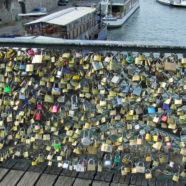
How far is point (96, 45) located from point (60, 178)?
1340mm

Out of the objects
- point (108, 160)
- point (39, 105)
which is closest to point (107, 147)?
point (108, 160)

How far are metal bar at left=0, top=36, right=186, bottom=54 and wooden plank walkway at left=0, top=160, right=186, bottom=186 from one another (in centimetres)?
123

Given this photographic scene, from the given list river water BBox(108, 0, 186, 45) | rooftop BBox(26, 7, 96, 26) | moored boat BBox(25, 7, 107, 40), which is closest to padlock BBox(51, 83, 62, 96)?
moored boat BBox(25, 7, 107, 40)

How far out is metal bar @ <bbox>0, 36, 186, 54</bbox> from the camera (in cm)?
208

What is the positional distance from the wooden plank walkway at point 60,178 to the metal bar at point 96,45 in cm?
123

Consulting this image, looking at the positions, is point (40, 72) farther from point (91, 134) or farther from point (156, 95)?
point (156, 95)

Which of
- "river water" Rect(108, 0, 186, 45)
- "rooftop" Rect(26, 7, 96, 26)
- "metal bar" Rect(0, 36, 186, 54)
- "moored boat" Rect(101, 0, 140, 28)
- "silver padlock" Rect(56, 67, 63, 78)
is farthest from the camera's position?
"moored boat" Rect(101, 0, 140, 28)

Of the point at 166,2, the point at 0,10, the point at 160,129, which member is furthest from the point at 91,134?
the point at 166,2

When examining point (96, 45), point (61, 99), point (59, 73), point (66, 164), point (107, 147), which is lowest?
point (66, 164)

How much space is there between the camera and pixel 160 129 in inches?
99.4

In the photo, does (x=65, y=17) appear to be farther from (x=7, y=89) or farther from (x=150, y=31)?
(x=7, y=89)

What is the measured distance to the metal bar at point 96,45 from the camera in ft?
6.83

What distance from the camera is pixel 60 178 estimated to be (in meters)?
2.71

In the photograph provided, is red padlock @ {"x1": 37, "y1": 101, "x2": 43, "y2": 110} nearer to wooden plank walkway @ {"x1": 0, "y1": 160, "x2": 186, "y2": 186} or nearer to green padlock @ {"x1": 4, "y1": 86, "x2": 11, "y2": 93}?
green padlock @ {"x1": 4, "y1": 86, "x2": 11, "y2": 93}
